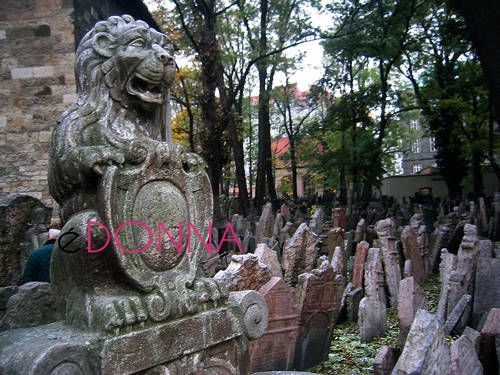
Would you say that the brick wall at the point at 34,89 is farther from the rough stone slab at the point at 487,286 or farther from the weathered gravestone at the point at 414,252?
the rough stone slab at the point at 487,286

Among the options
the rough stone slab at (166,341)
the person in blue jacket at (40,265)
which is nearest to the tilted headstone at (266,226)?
the person in blue jacket at (40,265)

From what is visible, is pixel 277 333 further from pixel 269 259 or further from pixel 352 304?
pixel 352 304

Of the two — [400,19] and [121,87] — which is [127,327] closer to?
[121,87]

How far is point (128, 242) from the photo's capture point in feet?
9.50

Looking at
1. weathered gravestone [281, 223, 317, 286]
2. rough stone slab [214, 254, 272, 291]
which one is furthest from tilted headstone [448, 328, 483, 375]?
weathered gravestone [281, 223, 317, 286]

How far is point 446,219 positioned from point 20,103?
997 centimetres

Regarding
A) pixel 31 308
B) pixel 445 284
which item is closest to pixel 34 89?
pixel 31 308

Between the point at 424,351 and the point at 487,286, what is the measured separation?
3.31m

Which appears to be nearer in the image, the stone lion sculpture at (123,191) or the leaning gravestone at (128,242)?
the leaning gravestone at (128,242)

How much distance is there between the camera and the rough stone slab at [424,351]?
2.70 meters

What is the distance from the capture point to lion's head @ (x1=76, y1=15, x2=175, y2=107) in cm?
316

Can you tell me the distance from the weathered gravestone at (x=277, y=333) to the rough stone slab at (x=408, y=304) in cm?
102

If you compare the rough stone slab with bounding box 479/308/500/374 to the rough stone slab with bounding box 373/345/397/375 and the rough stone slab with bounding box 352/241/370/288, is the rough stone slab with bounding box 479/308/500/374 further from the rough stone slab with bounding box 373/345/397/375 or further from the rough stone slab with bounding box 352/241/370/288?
the rough stone slab with bounding box 352/241/370/288

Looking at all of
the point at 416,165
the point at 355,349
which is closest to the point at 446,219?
the point at 355,349
